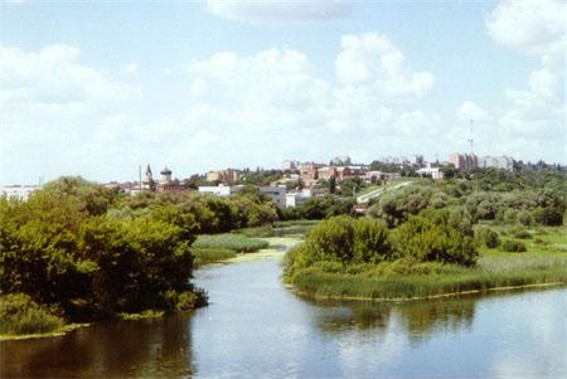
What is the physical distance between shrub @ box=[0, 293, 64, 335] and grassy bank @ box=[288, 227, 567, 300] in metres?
12.9

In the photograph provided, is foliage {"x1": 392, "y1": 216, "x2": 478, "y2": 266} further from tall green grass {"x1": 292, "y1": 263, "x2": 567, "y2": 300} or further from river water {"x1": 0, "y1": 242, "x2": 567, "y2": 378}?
river water {"x1": 0, "y1": 242, "x2": 567, "y2": 378}

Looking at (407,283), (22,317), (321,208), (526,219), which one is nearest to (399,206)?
(526,219)

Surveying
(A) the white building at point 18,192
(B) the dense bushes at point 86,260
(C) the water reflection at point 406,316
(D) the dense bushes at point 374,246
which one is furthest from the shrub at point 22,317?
(D) the dense bushes at point 374,246

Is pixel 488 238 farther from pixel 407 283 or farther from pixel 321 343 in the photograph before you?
pixel 321 343

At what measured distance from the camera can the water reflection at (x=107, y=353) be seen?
2380 cm

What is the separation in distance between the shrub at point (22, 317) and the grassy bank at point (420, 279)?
1288cm

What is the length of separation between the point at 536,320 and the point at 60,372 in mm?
16442

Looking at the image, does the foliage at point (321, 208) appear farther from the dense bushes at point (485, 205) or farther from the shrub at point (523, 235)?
the shrub at point (523, 235)

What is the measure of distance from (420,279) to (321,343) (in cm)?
1155

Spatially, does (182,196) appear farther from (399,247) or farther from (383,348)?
(383,348)

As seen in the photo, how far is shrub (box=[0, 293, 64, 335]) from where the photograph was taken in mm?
28125

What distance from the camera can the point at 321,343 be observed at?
1074 inches

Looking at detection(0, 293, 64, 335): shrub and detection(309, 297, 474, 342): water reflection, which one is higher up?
detection(0, 293, 64, 335): shrub

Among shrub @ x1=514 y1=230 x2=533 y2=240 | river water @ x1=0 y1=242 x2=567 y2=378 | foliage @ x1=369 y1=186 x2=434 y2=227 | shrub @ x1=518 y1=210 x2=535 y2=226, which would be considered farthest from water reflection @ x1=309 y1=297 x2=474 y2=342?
shrub @ x1=518 y1=210 x2=535 y2=226
